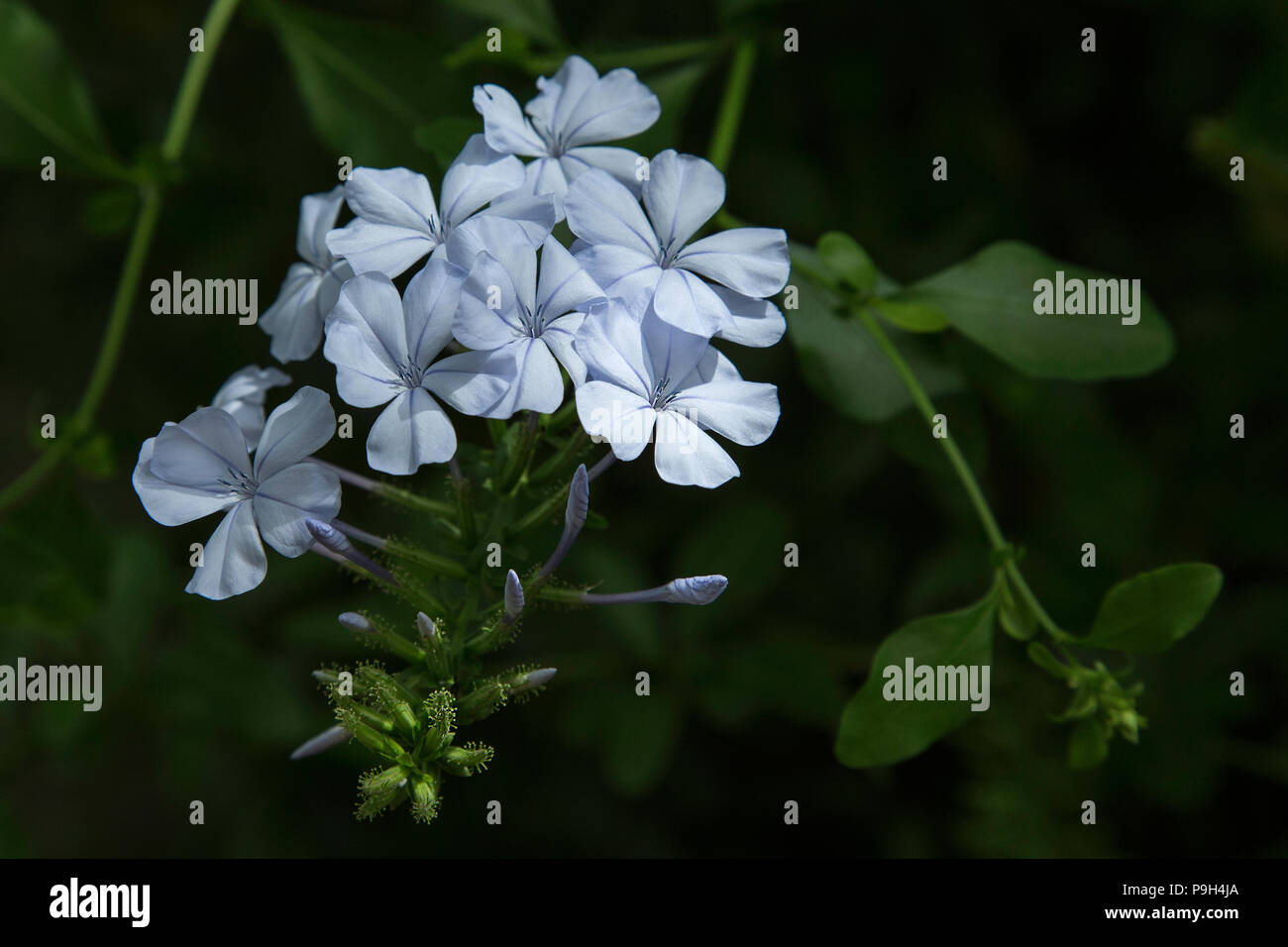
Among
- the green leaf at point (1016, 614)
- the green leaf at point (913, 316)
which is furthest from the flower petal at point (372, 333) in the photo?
the green leaf at point (1016, 614)

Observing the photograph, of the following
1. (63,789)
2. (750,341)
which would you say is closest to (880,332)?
(750,341)

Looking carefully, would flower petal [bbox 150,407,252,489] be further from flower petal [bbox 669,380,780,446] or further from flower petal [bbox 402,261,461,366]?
flower petal [bbox 669,380,780,446]

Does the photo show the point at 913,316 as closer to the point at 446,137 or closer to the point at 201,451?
the point at 446,137

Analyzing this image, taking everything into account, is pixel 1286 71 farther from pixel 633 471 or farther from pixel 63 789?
pixel 63 789

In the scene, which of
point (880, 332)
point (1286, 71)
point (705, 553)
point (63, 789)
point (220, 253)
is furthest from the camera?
point (63, 789)

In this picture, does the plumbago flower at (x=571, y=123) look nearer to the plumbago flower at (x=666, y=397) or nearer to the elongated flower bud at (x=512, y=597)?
the plumbago flower at (x=666, y=397)

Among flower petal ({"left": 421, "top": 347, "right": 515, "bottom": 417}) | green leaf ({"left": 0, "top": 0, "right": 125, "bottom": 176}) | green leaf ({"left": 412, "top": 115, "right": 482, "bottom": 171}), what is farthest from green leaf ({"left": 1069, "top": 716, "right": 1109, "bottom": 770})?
green leaf ({"left": 0, "top": 0, "right": 125, "bottom": 176})
